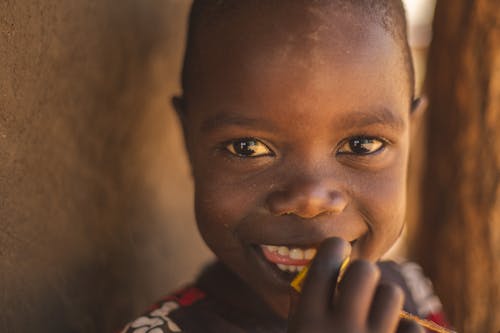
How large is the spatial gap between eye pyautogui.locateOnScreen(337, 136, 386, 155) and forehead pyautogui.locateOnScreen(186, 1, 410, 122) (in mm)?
73

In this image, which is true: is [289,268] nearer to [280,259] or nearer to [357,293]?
[280,259]

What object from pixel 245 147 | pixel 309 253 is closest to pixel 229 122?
pixel 245 147

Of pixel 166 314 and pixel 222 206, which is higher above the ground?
pixel 222 206

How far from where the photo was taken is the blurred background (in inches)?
40.8

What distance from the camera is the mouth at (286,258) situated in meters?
1.08

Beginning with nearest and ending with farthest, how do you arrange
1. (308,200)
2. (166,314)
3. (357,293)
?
(357,293)
(308,200)
(166,314)

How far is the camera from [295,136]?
101 cm

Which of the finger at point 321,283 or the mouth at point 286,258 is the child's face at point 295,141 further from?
the finger at point 321,283

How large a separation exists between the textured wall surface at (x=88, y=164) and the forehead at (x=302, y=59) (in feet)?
1.02

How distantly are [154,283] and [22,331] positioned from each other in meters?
0.57

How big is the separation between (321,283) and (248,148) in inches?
14.7

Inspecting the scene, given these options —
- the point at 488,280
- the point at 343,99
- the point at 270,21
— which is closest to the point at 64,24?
the point at 270,21

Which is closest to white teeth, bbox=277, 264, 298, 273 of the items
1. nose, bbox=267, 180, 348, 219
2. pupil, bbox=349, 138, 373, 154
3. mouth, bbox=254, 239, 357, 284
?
mouth, bbox=254, 239, 357, 284

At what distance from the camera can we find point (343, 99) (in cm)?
101
